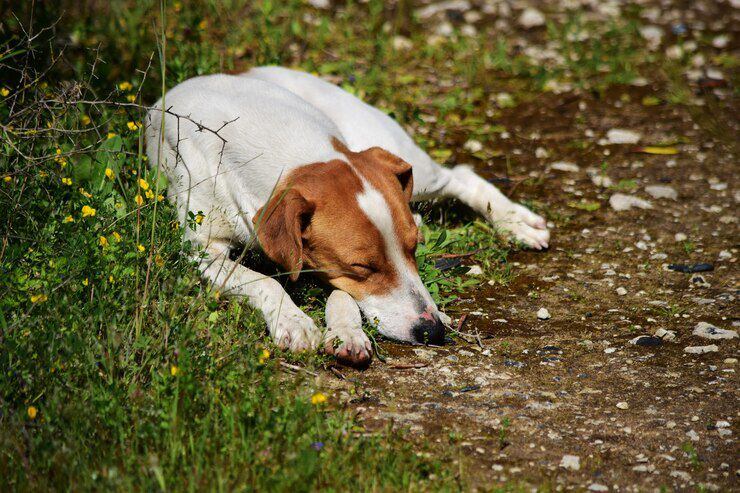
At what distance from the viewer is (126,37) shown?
685 centimetres

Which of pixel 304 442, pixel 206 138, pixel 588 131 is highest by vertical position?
pixel 206 138

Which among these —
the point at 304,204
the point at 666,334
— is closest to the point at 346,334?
the point at 304,204

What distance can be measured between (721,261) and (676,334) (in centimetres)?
99

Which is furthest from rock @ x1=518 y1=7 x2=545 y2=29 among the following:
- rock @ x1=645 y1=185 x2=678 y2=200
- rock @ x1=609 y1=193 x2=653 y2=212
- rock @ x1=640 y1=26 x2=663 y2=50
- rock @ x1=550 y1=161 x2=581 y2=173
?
rock @ x1=609 y1=193 x2=653 y2=212

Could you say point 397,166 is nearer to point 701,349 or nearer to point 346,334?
point 346,334

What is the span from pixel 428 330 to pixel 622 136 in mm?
3525

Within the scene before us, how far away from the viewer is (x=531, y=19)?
8.91 metres

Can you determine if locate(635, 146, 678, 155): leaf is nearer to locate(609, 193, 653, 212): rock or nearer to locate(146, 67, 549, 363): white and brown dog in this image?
locate(609, 193, 653, 212): rock

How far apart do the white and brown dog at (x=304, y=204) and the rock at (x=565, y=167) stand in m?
1.12

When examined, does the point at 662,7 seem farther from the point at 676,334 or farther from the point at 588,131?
the point at 676,334

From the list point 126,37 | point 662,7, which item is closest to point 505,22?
point 662,7

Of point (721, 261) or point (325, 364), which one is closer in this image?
point (325, 364)

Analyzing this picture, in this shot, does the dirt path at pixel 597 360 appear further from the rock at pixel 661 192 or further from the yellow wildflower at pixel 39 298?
the yellow wildflower at pixel 39 298

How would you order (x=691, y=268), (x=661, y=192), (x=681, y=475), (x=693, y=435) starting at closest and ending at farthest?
1. (x=681, y=475)
2. (x=693, y=435)
3. (x=691, y=268)
4. (x=661, y=192)
